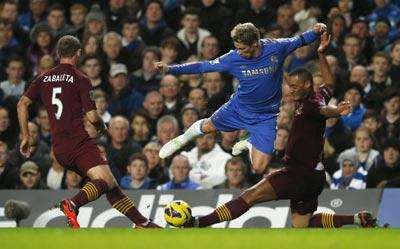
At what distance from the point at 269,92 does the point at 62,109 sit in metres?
2.20

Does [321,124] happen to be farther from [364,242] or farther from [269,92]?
[364,242]

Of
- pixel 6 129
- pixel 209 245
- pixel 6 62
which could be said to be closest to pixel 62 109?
pixel 209 245

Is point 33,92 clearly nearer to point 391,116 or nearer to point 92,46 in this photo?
point 391,116

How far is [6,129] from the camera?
58.1 ft

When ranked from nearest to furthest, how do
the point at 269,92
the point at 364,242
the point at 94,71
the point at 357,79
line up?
the point at 364,242, the point at 269,92, the point at 357,79, the point at 94,71

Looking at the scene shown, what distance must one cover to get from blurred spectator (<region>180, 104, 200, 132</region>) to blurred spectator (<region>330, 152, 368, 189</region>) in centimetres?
206

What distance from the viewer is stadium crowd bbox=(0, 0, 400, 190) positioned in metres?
15.9

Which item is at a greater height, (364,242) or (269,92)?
(269,92)

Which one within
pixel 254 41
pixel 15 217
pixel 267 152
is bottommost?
pixel 15 217

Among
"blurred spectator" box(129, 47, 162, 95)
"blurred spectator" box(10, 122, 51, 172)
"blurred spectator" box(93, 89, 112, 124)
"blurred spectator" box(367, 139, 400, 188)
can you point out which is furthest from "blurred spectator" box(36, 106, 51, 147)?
"blurred spectator" box(367, 139, 400, 188)

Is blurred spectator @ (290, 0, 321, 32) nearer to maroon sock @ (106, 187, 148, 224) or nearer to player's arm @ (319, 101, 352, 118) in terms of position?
maroon sock @ (106, 187, 148, 224)

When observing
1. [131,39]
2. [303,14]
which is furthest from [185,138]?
[131,39]

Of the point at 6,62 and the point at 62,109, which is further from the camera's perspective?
the point at 6,62

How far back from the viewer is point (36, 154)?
55.8 feet
